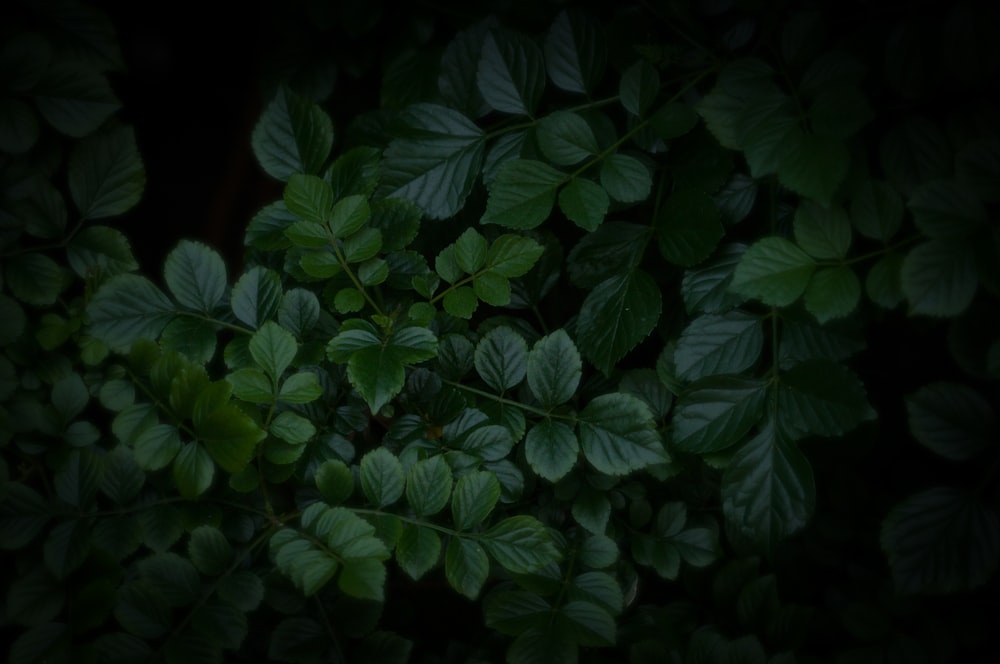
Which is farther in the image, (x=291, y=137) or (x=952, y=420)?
(x=291, y=137)

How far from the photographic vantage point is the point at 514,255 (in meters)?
0.86

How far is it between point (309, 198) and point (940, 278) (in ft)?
2.22

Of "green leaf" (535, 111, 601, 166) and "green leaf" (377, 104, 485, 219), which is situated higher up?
"green leaf" (535, 111, 601, 166)

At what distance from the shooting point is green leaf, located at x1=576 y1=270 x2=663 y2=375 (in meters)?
0.87

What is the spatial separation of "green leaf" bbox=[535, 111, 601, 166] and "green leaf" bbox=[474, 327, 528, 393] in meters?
0.22

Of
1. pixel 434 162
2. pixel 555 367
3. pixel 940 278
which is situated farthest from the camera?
pixel 434 162

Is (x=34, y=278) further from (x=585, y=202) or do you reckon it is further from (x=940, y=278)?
(x=940, y=278)

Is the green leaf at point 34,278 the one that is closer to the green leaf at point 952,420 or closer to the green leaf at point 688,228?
the green leaf at point 688,228

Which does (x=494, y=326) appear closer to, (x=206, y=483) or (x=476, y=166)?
(x=476, y=166)

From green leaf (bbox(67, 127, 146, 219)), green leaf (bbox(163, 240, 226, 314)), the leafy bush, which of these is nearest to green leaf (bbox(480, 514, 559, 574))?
the leafy bush

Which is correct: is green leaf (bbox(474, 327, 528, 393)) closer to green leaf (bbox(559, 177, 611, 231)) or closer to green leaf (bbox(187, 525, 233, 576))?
green leaf (bbox(559, 177, 611, 231))

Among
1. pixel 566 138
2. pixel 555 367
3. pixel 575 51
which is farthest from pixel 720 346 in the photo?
pixel 575 51

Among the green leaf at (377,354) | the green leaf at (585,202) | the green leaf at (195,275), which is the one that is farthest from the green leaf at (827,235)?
the green leaf at (195,275)

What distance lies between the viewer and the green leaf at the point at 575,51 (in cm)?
94
